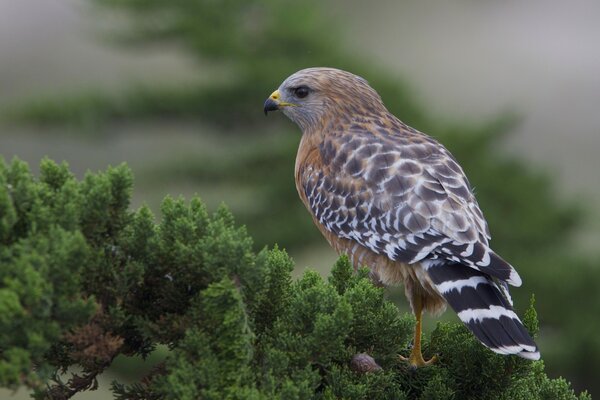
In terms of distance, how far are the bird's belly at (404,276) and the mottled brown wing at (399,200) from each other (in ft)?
0.21

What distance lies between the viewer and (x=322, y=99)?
19.2ft

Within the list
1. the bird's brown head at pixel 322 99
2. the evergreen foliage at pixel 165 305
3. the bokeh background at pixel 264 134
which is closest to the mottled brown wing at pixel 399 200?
the bird's brown head at pixel 322 99

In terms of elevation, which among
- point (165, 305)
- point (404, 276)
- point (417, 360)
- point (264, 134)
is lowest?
point (417, 360)

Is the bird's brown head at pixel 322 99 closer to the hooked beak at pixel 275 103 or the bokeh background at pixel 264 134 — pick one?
the hooked beak at pixel 275 103

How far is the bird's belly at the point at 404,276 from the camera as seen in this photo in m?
4.75

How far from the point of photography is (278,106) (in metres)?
6.00

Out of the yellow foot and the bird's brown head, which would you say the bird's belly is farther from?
the bird's brown head

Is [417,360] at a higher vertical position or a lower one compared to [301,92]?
lower

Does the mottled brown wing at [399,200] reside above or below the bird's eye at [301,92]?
below

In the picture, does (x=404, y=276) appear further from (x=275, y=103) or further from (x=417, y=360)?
(x=275, y=103)

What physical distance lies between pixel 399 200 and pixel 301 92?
1.27 m

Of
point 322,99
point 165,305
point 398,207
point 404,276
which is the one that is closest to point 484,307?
point 404,276

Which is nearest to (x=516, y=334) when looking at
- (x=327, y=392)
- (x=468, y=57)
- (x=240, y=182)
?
(x=327, y=392)

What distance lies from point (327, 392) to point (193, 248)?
26.3 inches
